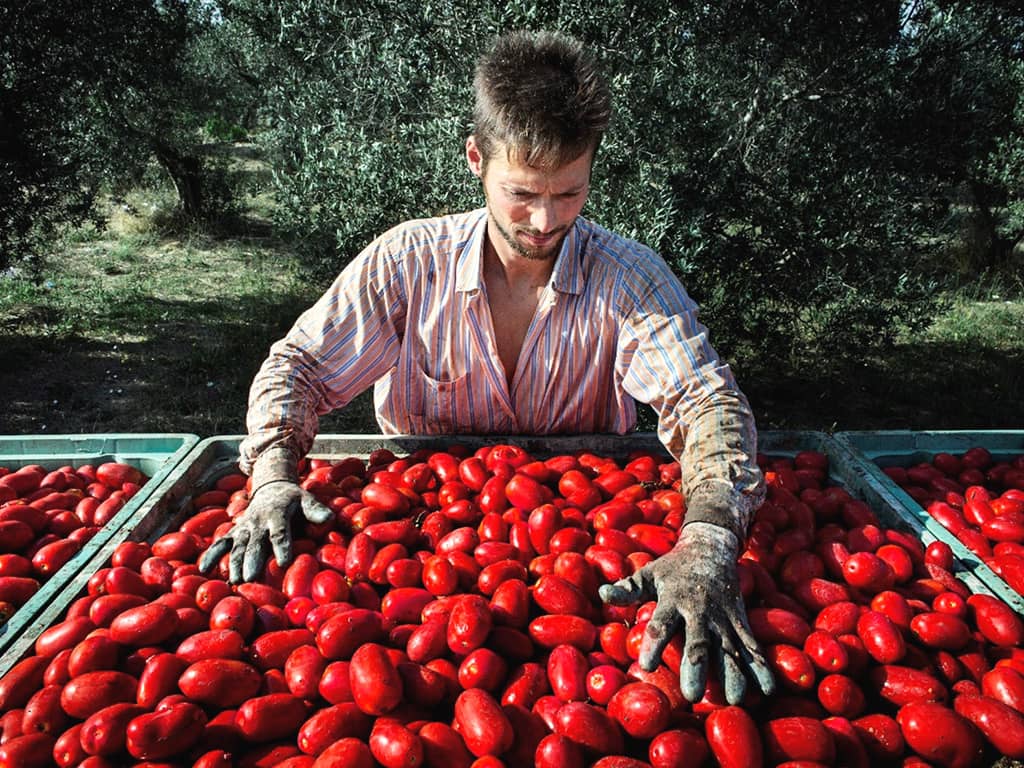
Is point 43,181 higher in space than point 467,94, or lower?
lower

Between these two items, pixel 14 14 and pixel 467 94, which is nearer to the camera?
pixel 467 94

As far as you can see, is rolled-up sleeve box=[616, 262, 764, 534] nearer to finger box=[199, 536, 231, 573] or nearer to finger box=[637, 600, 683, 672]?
finger box=[637, 600, 683, 672]

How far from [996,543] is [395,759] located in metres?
2.16

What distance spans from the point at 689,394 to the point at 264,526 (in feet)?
4.86

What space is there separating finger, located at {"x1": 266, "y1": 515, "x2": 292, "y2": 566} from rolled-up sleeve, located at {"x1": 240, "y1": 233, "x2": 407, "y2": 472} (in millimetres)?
415

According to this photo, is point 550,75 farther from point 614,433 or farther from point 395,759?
point 395,759

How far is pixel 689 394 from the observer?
2.65 meters

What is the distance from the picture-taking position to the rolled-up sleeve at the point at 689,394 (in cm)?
240

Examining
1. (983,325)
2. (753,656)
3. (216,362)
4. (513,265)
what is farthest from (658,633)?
(983,325)

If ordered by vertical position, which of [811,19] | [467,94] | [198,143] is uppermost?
[811,19]

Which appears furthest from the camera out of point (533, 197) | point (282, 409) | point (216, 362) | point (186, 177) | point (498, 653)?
point (186, 177)

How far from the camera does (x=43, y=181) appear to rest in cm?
694

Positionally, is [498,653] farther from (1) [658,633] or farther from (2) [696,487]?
(2) [696,487]

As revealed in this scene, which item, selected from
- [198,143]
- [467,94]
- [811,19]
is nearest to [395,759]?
[467,94]
